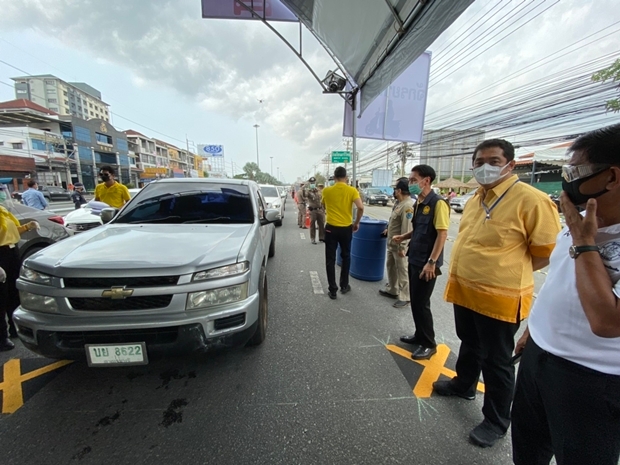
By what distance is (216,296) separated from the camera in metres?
1.91

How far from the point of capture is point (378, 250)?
454 centimetres

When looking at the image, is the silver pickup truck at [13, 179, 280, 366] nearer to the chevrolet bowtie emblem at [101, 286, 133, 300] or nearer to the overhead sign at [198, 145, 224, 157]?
the chevrolet bowtie emblem at [101, 286, 133, 300]

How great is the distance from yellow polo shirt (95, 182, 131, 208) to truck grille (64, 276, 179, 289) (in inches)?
166

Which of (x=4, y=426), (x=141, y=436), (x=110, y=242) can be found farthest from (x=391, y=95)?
(x=4, y=426)

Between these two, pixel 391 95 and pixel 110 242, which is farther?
pixel 391 95

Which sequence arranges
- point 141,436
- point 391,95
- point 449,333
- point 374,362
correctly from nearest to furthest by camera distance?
point 141,436 → point 374,362 → point 449,333 → point 391,95

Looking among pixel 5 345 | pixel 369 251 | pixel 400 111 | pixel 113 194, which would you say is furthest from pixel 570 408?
pixel 113 194

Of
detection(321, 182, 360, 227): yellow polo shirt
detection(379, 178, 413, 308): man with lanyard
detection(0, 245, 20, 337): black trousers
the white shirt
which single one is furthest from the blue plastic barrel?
detection(0, 245, 20, 337): black trousers

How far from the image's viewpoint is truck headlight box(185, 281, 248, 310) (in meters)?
1.85

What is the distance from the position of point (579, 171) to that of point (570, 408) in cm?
88

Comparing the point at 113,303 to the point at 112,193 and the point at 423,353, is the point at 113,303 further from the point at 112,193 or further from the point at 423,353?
the point at 112,193

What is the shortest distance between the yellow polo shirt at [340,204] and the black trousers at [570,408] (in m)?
2.79

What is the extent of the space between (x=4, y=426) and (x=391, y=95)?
7092 mm

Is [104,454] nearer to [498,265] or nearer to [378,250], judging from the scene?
[498,265]
